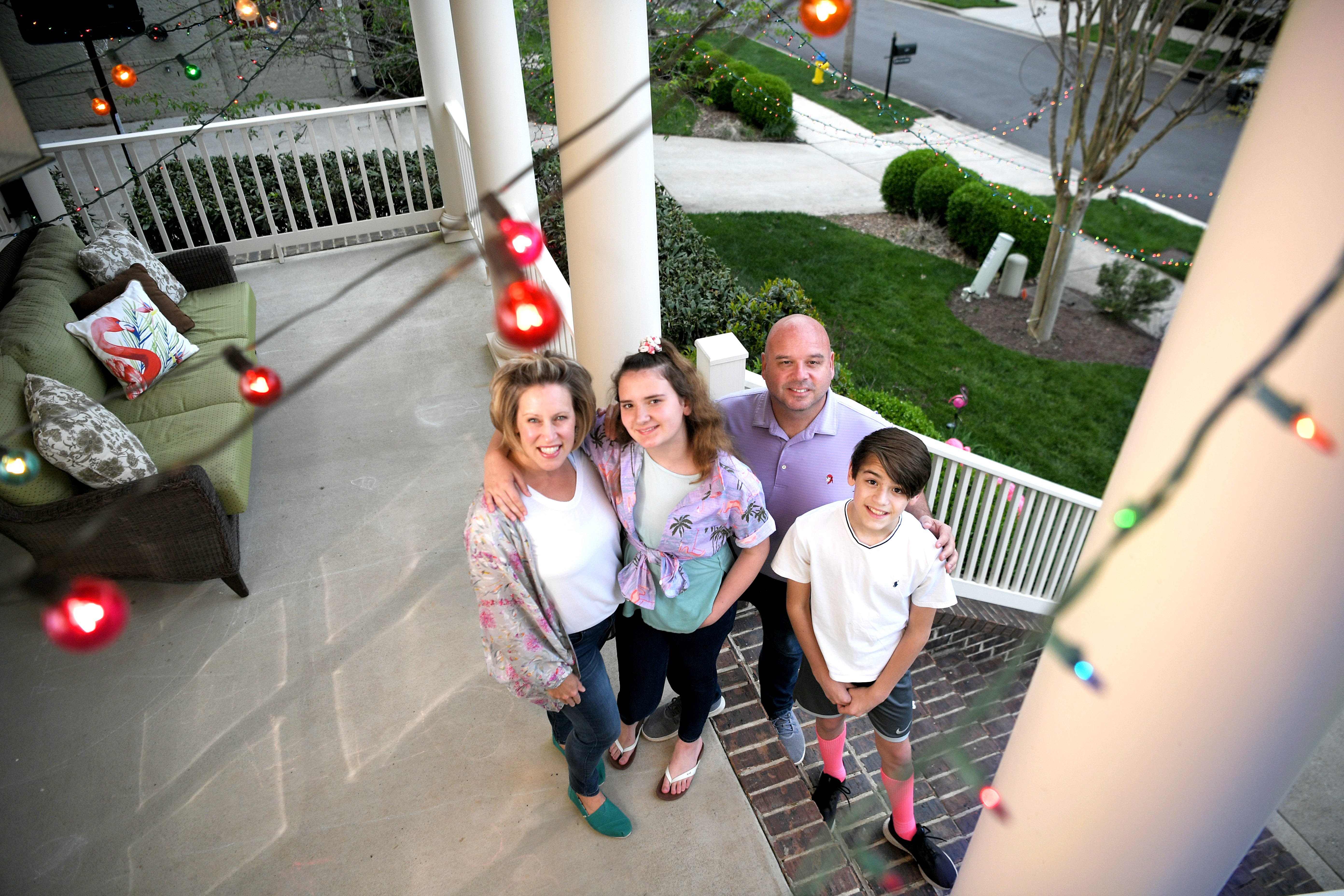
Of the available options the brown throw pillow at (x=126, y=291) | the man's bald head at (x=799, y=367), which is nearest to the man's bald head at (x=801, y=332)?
the man's bald head at (x=799, y=367)

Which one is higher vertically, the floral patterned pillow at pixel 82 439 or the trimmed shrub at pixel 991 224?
the floral patterned pillow at pixel 82 439

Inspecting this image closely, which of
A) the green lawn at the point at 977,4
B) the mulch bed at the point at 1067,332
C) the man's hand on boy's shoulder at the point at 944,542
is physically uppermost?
the man's hand on boy's shoulder at the point at 944,542

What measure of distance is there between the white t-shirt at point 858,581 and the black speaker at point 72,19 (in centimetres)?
553

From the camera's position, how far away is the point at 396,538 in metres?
3.33

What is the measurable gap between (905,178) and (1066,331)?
2518mm

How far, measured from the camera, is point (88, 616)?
6.74 feet

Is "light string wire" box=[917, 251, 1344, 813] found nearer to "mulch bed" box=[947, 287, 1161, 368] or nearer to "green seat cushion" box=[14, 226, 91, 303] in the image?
"green seat cushion" box=[14, 226, 91, 303]

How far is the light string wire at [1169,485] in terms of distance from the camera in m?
0.57

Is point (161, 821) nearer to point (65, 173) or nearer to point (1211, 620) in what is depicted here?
point (1211, 620)

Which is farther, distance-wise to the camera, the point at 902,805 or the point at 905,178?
the point at 905,178

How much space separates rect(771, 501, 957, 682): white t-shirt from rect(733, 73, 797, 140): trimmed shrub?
9.62m

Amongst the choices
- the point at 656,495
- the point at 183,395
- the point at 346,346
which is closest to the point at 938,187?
the point at 183,395

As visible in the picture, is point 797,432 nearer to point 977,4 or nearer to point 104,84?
point 104,84

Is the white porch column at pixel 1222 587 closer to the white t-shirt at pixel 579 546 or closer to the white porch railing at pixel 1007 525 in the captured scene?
the white t-shirt at pixel 579 546
